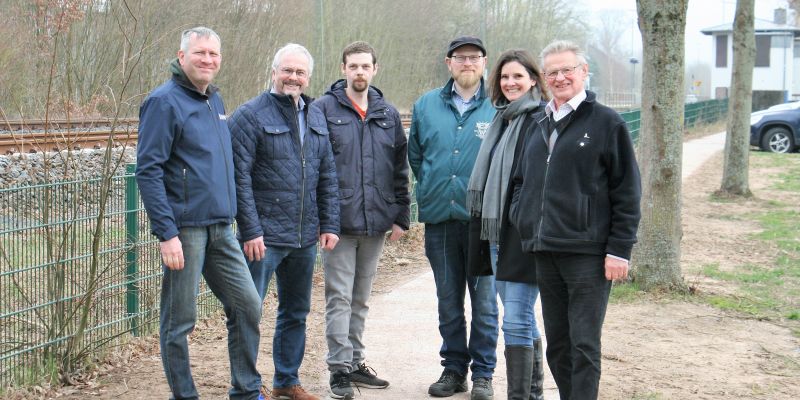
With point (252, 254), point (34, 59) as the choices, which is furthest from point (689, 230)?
point (34, 59)

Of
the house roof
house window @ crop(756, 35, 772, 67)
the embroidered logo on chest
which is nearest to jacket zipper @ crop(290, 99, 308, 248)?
the embroidered logo on chest

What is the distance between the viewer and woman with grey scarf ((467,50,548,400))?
518 cm

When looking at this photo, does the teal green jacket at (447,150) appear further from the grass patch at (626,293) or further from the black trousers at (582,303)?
the grass patch at (626,293)

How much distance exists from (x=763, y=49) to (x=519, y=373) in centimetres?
6588

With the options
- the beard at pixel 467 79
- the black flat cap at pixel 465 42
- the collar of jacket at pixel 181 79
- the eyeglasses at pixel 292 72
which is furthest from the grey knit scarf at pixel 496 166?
the collar of jacket at pixel 181 79

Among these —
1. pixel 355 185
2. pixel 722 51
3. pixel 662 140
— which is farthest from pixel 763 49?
pixel 355 185

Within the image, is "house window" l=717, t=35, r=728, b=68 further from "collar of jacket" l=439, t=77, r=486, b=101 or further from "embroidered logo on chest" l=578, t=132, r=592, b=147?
"embroidered logo on chest" l=578, t=132, r=592, b=147

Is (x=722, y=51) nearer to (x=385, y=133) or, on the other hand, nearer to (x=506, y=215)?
(x=385, y=133)

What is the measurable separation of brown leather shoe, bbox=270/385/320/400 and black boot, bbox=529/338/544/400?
1253mm

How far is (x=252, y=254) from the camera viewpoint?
538cm

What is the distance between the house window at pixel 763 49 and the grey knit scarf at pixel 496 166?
64443mm

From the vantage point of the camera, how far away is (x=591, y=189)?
187 inches

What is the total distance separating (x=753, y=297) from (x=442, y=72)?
133 ft

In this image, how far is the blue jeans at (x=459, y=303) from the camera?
595 centimetres
